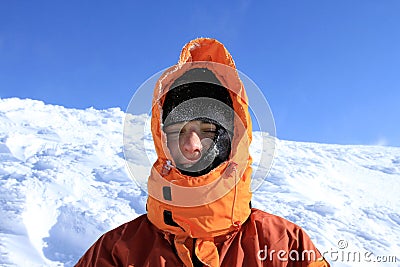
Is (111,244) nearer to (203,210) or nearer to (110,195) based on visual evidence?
(203,210)

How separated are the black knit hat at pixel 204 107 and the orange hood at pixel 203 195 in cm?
4

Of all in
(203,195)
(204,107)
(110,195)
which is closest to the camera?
(203,195)

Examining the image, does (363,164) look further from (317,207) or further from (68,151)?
(68,151)

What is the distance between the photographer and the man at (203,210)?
63.0 inches

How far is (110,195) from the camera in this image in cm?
691

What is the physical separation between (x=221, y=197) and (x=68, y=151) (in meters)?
9.14

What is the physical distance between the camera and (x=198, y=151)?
5.38ft

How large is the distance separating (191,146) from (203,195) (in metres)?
0.18

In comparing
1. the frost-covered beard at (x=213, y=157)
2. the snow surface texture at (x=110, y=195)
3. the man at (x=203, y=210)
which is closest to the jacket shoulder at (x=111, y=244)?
the man at (x=203, y=210)

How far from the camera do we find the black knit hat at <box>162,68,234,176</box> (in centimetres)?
169

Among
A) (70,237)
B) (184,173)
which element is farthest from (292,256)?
(70,237)

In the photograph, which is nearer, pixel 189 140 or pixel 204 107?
pixel 189 140

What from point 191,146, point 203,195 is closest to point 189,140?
point 191,146

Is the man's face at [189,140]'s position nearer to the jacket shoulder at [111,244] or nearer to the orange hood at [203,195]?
the orange hood at [203,195]
